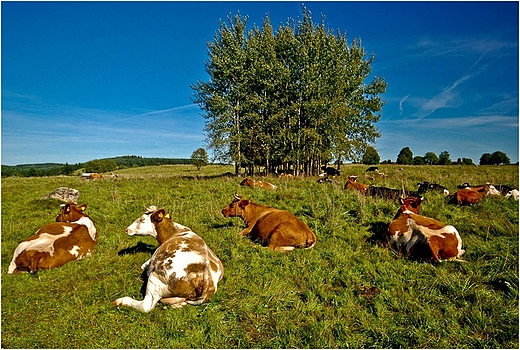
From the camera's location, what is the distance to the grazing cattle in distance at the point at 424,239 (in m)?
6.94

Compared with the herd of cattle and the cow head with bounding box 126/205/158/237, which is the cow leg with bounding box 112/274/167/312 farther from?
the cow head with bounding box 126/205/158/237

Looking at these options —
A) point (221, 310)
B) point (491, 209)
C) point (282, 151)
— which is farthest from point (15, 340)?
point (282, 151)

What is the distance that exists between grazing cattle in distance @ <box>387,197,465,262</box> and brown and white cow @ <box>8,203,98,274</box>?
26.4 feet

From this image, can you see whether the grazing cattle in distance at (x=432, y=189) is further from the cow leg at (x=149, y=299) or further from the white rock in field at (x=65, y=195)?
the white rock in field at (x=65, y=195)

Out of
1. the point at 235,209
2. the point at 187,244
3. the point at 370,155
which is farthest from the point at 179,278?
the point at 370,155

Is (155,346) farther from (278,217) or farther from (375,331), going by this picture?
(278,217)

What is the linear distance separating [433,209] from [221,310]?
922 centimetres

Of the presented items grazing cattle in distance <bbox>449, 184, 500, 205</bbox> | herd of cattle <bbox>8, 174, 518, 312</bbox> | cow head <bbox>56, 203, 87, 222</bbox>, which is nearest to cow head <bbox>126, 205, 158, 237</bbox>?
herd of cattle <bbox>8, 174, 518, 312</bbox>

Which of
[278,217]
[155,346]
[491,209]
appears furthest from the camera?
[491,209]

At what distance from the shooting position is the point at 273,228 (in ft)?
27.7

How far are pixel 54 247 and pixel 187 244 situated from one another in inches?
153

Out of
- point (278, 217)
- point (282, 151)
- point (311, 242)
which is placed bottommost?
point (311, 242)

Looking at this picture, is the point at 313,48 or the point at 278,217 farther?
the point at 313,48

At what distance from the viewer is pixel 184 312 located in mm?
5059
